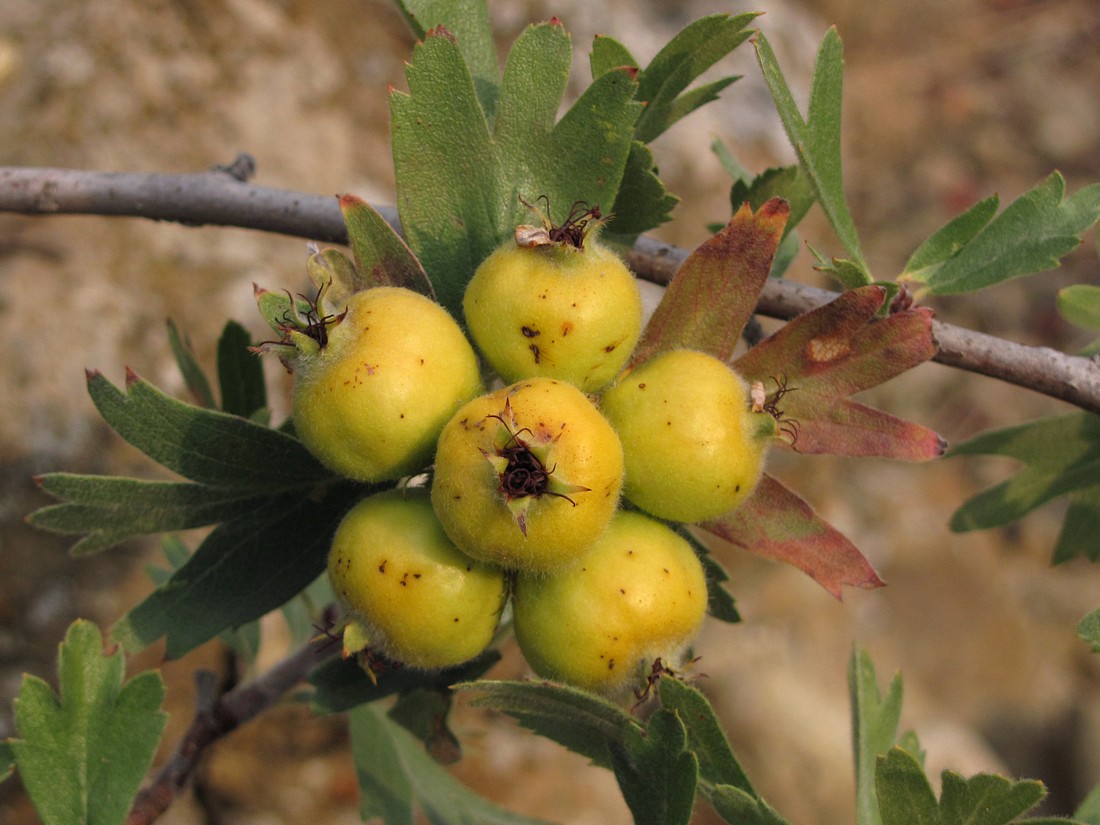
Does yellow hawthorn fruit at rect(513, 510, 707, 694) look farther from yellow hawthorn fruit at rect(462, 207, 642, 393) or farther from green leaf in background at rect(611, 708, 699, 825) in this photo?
yellow hawthorn fruit at rect(462, 207, 642, 393)

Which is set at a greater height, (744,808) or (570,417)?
(570,417)

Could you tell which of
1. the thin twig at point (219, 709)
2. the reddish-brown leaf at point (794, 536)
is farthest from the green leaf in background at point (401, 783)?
the reddish-brown leaf at point (794, 536)

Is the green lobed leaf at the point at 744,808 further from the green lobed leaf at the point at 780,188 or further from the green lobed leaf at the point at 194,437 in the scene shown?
the green lobed leaf at the point at 780,188

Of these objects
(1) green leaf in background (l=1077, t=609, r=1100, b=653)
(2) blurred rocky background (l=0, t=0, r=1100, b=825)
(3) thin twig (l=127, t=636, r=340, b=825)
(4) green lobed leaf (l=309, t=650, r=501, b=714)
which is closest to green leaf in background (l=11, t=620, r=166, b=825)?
(4) green lobed leaf (l=309, t=650, r=501, b=714)

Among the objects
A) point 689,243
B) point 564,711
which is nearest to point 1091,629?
point 564,711

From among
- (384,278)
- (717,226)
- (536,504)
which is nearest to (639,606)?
(536,504)

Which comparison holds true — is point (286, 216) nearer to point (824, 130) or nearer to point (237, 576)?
point (237, 576)
